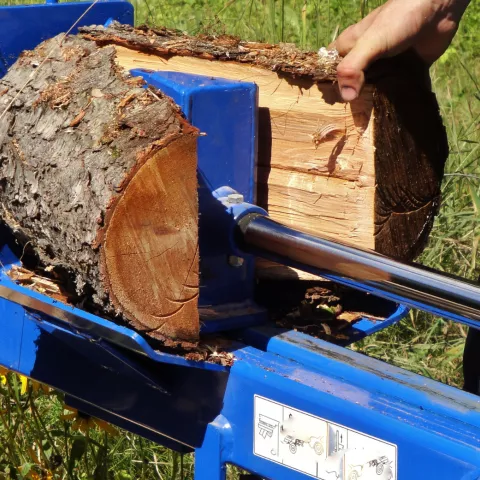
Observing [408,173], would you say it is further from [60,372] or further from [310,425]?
[60,372]

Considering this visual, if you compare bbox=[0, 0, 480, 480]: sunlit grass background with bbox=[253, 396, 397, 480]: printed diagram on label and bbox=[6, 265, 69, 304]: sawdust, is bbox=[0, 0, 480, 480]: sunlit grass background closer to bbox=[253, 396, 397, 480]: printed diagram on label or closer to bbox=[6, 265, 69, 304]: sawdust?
bbox=[6, 265, 69, 304]: sawdust

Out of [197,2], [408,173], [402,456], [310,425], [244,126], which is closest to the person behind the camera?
[402,456]

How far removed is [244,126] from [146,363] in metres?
0.57

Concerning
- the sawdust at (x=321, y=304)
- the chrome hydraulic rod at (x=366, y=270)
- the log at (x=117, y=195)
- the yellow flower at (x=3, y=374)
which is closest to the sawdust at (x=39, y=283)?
the log at (x=117, y=195)

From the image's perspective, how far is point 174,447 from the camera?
2059 mm

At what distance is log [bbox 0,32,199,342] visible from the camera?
1621 millimetres

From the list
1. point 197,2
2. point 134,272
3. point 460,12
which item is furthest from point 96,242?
point 197,2

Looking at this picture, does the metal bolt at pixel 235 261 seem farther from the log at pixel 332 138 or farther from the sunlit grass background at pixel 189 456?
the sunlit grass background at pixel 189 456

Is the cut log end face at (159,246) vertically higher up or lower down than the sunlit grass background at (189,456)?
higher up

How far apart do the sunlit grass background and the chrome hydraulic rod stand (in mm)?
1030

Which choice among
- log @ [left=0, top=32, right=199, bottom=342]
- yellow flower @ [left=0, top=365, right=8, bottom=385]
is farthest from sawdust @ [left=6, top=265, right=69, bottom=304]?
yellow flower @ [left=0, top=365, right=8, bottom=385]

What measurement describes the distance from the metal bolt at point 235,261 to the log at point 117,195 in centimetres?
22

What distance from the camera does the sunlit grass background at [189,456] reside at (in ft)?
9.06

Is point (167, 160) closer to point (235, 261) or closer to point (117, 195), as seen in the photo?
point (117, 195)
